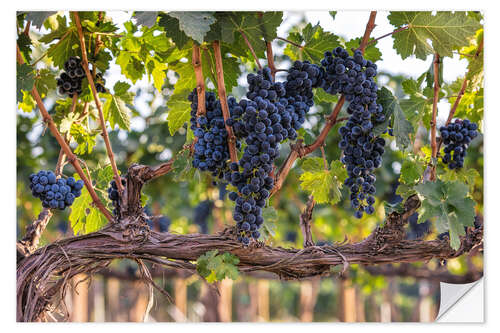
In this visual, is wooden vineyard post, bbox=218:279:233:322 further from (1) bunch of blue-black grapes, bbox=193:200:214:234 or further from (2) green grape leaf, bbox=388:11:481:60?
(2) green grape leaf, bbox=388:11:481:60

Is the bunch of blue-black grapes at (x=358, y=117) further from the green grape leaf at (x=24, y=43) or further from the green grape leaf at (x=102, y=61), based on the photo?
the green grape leaf at (x=24, y=43)

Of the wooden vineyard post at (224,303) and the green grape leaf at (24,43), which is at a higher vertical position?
the green grape leaf at (24,43)

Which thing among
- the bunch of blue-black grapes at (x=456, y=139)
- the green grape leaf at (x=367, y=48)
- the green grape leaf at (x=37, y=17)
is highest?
the green grape leaf at (x=37, y=17)

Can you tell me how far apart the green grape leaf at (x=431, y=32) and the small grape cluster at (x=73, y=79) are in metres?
0.95

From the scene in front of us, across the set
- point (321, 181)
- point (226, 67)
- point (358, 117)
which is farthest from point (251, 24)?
point (321, 181)

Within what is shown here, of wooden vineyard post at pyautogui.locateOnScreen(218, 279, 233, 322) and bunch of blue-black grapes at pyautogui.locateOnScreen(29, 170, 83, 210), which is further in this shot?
wooden vineyard post at pyautogui.locateOnScreen(218, 279, 233, 322)

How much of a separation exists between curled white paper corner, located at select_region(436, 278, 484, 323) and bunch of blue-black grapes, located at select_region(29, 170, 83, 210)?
4.12ft

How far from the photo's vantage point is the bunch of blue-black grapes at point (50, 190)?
138 cm

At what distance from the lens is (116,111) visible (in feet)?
5.48

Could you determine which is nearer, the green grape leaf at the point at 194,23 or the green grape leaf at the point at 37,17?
the green grape leaf at the point at 194,23

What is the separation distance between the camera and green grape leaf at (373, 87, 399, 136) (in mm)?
1337

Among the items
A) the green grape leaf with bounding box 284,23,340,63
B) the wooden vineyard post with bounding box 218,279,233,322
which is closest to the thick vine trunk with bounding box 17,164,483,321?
the green grape leaf with bounding box 284,23,340,63

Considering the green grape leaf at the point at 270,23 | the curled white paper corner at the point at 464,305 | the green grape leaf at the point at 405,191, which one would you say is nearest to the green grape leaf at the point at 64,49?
the green grape leaf at the point at 270,23
